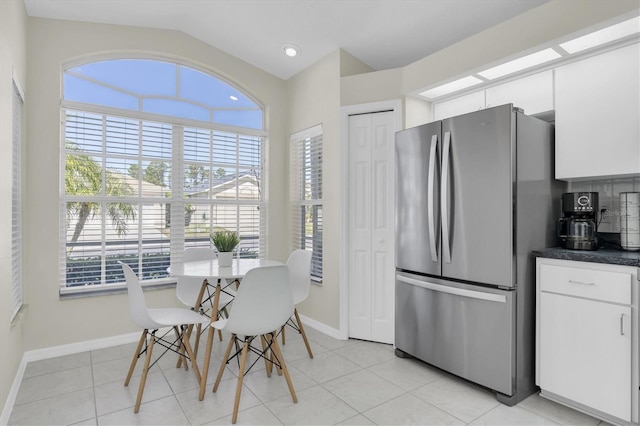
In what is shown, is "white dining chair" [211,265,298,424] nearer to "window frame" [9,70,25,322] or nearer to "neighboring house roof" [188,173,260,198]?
"window frame" [9,70,25,322]

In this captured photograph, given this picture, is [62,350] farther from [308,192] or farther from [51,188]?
[308,192]

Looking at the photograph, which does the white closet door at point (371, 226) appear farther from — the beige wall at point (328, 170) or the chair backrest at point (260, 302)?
the chair backrest at point (260, 302)

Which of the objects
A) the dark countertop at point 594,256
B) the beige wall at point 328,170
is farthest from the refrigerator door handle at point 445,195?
the beige wall at point 328,170

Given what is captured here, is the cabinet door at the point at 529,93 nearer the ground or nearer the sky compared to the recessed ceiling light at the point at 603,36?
nearer the ground

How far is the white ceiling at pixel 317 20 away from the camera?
9.54ft

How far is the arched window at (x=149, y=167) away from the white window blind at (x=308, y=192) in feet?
1.45

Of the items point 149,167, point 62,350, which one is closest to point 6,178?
point 149,167

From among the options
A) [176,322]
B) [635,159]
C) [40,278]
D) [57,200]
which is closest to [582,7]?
[635,159]

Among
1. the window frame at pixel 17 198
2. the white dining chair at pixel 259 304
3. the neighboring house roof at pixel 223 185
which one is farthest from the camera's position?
the neighboring house roof at pixel 223 185

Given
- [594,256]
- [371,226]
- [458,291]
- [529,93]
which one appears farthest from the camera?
[371,226]

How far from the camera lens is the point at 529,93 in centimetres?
269

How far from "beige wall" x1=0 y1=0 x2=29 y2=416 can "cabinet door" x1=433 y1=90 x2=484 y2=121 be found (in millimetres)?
3201

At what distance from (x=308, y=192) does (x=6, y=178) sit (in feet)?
8.58

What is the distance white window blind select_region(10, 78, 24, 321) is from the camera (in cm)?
268
